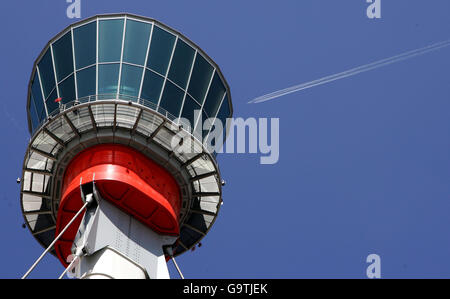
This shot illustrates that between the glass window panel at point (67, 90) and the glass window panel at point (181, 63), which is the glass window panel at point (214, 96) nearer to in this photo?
the glass window panel at point (181, 63)

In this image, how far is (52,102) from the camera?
135 feet

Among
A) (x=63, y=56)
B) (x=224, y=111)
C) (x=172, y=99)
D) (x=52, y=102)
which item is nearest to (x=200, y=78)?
(x=224, y=111)

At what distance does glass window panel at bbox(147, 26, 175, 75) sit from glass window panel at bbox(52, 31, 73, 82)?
4.35 m

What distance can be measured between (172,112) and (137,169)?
3.80 meters

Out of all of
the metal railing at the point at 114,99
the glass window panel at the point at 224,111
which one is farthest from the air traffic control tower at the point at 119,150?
the glass window panel at the point at 224,111

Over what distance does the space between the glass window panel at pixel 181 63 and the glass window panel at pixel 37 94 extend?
730 centimetres

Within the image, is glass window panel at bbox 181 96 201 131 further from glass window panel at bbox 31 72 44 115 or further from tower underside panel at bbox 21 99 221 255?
glass window panel at bbox 31 72 44 115

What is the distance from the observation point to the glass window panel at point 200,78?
140ft

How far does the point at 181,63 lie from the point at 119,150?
6.82 metres

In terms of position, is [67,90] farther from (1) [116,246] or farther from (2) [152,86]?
(1) [116,246]

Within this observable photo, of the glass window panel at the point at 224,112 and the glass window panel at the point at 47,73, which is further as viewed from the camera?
the glass window panel at the point at 224,112

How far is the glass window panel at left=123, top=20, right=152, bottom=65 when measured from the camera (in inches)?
1630

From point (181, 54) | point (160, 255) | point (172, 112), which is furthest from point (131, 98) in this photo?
point (160, 255)

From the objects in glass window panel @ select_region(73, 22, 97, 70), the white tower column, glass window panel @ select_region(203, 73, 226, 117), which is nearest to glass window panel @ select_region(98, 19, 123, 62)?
glass window panel @ select_region(73, 22, 97, 70)
